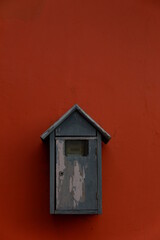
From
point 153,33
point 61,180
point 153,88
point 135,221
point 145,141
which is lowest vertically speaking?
point 135,221

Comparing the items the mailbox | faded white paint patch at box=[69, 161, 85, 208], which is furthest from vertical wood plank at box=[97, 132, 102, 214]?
faded white paint patch at box=[69, 161, 85, 208]

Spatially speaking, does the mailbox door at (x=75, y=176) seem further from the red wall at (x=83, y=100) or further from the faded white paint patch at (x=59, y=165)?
the red wall at (x=83, y=100)

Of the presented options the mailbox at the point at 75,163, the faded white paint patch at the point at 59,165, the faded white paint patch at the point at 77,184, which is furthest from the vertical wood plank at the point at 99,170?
the faded white paint patch at the point at 59,165

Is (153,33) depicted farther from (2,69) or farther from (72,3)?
(2,69)

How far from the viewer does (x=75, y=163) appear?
11.8ft

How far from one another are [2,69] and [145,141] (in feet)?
4.14

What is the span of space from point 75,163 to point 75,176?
0.30ft

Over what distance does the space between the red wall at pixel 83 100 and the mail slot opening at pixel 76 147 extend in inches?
11.8

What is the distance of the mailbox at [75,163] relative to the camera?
3.55 meters

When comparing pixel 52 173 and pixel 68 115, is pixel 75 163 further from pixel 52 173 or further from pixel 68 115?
pixel 68 115

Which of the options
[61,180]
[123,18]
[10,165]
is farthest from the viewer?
[123,18]

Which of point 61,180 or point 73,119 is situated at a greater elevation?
point 73,119

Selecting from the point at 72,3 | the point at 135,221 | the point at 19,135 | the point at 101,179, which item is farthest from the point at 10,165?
the point at 72,3

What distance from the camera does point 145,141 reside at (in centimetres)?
398
